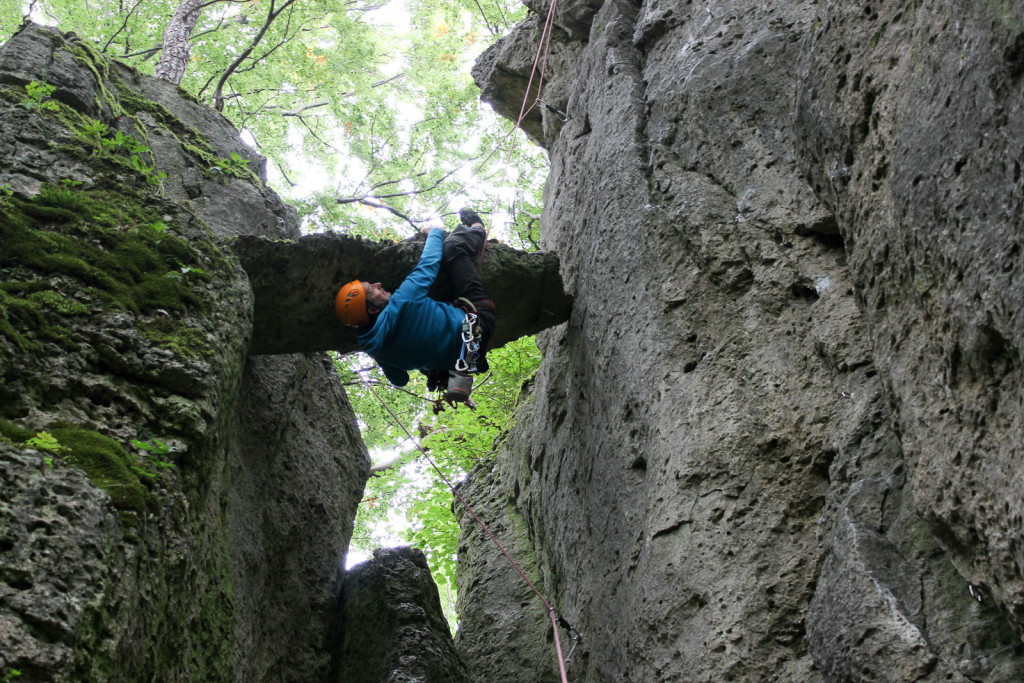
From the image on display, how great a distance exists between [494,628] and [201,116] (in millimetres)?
6584

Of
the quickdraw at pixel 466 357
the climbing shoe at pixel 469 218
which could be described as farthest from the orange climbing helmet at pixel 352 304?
the climbing shoe at pixel 469 218

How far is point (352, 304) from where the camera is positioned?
6.26 metres

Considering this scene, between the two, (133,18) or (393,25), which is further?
(393,25)

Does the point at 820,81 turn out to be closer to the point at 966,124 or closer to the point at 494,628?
the point at 966,124

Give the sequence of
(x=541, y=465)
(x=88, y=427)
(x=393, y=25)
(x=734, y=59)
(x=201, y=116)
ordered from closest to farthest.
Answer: (x=88, y=427) < (x=734, y=59) < (x=541, y=465) < (x=201, y=116) < (x=393, y=25)

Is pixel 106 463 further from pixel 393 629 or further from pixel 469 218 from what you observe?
pixel 469 218

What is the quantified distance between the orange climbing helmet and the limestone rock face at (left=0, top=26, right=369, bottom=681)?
800 millimetres

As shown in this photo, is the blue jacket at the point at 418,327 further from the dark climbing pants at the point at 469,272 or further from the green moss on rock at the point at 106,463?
the green moss on rock at the point at 106,463

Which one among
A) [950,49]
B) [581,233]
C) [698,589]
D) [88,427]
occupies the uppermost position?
[581,233]

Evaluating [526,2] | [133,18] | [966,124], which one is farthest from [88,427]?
[133,18]

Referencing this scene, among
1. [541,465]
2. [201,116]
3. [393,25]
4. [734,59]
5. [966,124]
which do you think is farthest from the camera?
[393,25]

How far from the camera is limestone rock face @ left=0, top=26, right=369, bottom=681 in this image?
316 cm

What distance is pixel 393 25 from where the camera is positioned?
66.1ft

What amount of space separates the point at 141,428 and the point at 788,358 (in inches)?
144
